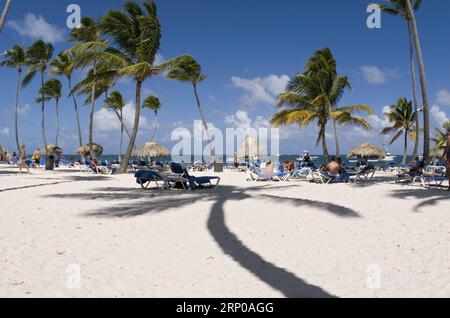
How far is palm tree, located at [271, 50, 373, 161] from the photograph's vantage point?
1916cm

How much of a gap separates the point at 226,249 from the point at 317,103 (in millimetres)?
15626

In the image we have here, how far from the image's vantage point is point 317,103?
63.3ft

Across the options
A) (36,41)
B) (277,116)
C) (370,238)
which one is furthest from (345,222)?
(36,41)

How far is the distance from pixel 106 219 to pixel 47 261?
2539 millimetres

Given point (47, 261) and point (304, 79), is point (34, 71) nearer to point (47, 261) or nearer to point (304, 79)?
point (304, 79)

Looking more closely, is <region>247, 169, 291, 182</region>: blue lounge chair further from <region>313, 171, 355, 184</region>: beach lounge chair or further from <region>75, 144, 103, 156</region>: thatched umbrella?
<region>75, 144, 103, 156</region>: thatched umbrella

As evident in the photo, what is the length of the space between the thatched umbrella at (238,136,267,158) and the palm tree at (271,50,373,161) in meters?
16.4

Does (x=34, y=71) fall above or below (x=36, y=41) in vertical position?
below

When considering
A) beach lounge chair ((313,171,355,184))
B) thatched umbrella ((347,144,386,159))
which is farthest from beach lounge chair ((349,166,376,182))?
thatched umbrella ((347,144,386,159))

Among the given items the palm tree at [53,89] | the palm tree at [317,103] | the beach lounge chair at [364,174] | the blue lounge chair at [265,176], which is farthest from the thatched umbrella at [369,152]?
the palm tree at [53,89]

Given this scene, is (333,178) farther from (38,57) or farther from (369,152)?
(38,57)

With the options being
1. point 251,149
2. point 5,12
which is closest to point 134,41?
point 5,12
